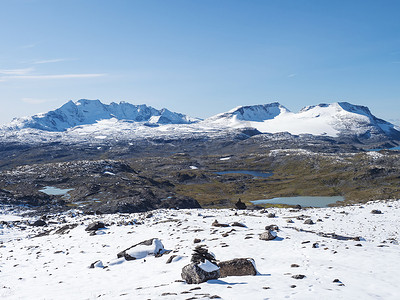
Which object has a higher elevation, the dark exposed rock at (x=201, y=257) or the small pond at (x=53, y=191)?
the dark exposed rock at (x=201, y=257)

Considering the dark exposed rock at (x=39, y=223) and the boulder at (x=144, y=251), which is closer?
the boulder at (x=144, y=251)

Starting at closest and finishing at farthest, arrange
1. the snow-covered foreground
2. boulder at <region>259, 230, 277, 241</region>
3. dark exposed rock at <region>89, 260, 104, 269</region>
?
the snow-covered foreground
dark exposed rock at <region>89, 260, 104, 269</region>
boulder at <region>259, 230, 277, 241</region>

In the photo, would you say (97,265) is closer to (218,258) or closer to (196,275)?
(218,258)

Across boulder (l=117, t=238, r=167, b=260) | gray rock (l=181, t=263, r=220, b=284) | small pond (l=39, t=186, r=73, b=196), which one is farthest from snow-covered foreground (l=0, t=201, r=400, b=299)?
small pond (l=39, t=186, r=73, b=196)

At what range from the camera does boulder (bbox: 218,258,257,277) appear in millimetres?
18547

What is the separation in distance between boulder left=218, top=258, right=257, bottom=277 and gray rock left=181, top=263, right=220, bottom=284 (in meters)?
1.27

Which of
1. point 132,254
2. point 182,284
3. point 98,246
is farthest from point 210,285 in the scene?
point 98,246

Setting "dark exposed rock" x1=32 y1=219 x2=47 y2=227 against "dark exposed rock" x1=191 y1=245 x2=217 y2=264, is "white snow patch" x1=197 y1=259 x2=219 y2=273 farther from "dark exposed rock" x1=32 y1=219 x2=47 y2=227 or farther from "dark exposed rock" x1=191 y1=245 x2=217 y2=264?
"dark exposed rock" x1=32 y1=219 x2=47 y2=227

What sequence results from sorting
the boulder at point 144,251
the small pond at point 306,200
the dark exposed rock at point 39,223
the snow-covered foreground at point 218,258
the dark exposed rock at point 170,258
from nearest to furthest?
the snow-covered foreground at point 218,258 → the dark exposed rock at point 170,258 → the boulder at point 144,251 → the dark exposed rock at point 39,223 → the small pond at point 306,200

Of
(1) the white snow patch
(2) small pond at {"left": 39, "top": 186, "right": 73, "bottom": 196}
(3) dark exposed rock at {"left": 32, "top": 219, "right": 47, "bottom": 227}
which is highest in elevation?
(1) the white snow patch

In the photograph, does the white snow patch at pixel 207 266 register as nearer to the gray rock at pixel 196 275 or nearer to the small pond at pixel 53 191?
the gray rock at pixel 196 275

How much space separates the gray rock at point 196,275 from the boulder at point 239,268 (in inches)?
49.8

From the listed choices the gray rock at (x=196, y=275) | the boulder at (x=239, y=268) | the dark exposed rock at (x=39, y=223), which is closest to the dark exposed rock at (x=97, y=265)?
the gray rock at (x=196, y=275)

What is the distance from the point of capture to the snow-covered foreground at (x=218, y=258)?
617 inches
